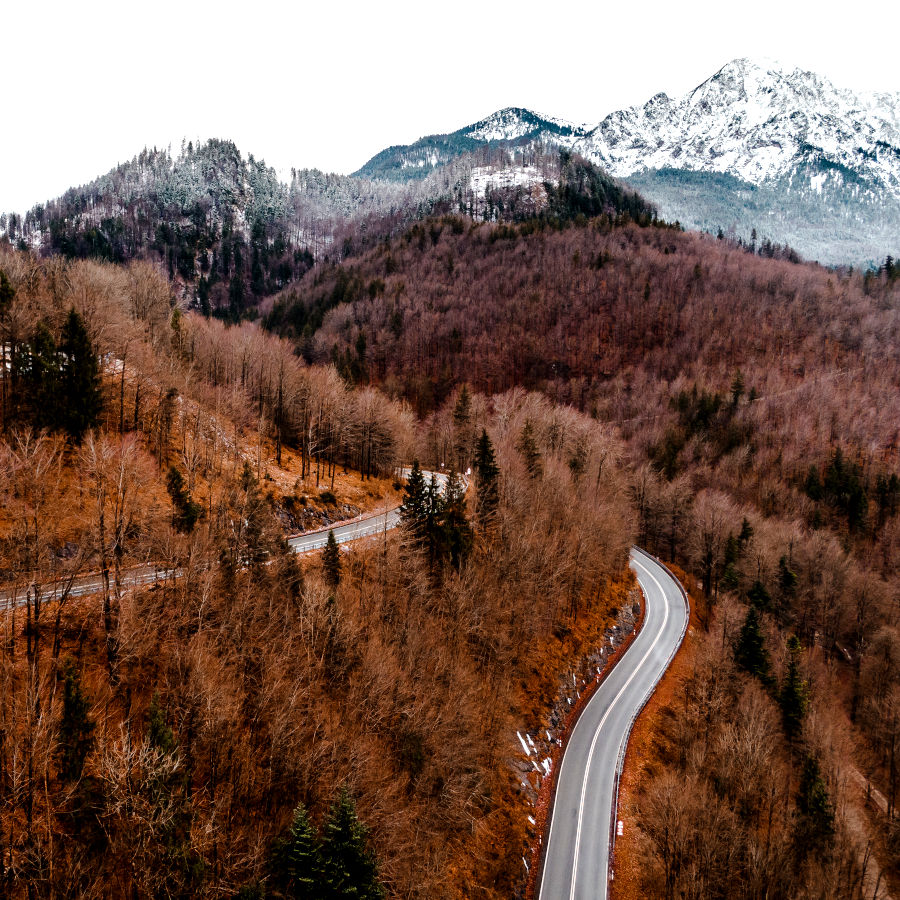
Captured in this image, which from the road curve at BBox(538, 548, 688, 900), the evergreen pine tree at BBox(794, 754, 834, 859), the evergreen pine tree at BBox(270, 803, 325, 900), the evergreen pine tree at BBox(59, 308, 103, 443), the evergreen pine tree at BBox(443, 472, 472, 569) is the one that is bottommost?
the evergreen pine tree at BBox(794, 754, 834, 859)

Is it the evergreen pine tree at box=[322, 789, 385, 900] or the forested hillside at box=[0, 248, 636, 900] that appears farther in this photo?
the evergreen pine tree at box=[322, 789, 385, 900]

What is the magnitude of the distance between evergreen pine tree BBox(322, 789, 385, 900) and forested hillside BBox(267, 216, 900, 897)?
17.4 m

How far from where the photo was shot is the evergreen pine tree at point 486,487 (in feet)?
151

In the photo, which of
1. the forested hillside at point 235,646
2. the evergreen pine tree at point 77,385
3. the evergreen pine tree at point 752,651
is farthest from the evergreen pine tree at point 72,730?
the evergreen pine tree at point 752,651

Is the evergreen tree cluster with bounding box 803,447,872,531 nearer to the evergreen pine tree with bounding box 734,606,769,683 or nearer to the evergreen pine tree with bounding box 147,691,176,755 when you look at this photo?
the evergreen pine tree with bounding box 734,606,769,683

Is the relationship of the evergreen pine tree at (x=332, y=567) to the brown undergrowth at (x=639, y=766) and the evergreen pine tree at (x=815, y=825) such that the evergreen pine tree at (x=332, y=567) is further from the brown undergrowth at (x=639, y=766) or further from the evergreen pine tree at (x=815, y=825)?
the evergreen pine tree at (x=815, y=825)

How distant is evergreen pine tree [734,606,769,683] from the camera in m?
44.0

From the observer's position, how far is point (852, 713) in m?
54.6

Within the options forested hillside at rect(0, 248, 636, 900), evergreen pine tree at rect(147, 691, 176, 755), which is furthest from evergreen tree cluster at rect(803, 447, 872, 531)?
evergreen pine tree at rect(147, 691, 176, 755)

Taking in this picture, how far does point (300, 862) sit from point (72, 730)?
9748 mm

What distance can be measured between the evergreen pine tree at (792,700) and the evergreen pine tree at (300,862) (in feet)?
129

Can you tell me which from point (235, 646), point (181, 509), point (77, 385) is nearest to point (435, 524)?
Answer: point (181, 509)

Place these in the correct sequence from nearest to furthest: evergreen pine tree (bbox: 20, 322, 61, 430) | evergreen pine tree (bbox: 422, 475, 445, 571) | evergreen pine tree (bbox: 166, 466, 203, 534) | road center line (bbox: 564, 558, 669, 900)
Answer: road center line (bbox: 564, 558, 669, 900) < evergreen pine tree (bbox: 166, 466, 203, 534) < evergreen pine tree (bbox: 20, 322, 61, 430) < evergreen pine tree (bbox: 422, 475, 445, 571)

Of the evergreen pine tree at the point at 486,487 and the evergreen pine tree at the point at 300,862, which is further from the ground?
the evergreen pine tree at the point at 486,487
